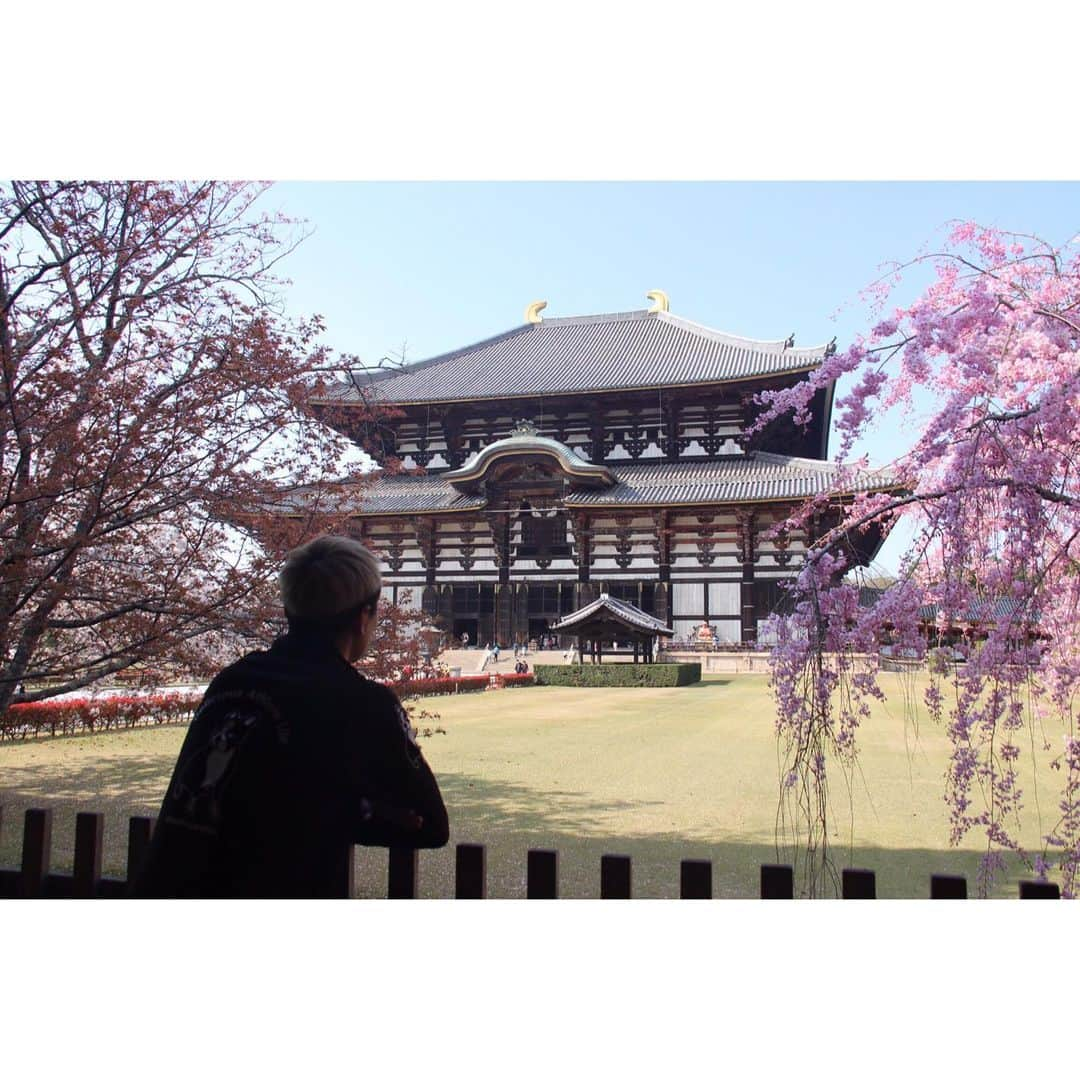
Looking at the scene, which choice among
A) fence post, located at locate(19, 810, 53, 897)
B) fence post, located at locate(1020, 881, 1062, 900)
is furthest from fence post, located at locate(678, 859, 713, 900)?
fence post, located at locate(19, 810, 53, 897)

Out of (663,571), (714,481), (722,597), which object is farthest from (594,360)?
(722,597)

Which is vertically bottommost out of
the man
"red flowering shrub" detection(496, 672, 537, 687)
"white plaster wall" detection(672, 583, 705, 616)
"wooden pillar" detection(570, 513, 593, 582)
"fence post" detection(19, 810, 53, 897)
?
"red flowering shrub" detection(496, 672, 537, 687)

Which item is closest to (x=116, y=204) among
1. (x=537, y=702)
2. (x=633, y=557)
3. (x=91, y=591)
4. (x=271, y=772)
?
(x=91, y=591)

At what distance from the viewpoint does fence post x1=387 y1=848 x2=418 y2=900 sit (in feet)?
6.95

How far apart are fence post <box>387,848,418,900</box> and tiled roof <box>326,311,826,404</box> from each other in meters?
12.8

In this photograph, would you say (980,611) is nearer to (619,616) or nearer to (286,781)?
(286,781)

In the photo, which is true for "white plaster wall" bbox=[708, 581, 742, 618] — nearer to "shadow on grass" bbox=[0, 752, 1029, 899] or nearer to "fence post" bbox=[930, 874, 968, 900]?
"shadow on grass" bbox=[0, 752, 1029, 899]

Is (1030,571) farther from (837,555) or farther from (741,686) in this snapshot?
(741,686)

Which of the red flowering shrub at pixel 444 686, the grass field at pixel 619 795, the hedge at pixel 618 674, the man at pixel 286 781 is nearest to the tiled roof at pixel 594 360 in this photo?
the hedge at pixel 618 674

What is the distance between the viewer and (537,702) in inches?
391

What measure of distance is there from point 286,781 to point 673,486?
13.9m

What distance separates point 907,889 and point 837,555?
57.7 inches

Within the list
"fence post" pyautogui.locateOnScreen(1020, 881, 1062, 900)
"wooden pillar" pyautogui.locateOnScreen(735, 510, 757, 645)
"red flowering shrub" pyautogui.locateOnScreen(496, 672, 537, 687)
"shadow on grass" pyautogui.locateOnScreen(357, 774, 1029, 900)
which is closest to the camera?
"fence post" pyautogui.locateOnScreen(1020, 881, 1062, 900)

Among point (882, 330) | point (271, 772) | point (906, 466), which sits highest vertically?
point (882, 330)
